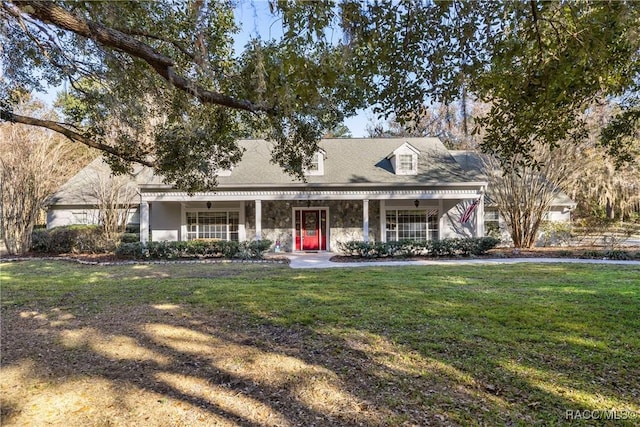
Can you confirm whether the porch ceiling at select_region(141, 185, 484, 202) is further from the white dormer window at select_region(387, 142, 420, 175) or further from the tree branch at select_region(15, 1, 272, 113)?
the tree branch at select_region(15, 1, 272, 113)

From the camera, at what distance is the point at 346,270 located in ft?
33.1

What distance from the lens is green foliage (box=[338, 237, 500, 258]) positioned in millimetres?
13156

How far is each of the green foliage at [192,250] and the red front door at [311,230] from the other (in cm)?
323

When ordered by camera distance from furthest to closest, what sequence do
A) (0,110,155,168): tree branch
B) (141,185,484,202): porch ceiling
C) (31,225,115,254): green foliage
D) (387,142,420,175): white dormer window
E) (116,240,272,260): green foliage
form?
(387,142,420,175): white dormer window
(141,185,484,202): porch ceiling
(31,225,115,254): green foliage
(116,240,272,260): green foliage
(0,110,155,168): tree branch

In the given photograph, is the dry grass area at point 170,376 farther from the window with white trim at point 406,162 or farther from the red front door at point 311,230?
the window with white trim at point 406,162

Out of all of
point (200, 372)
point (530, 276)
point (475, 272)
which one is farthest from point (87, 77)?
point (530, 276)

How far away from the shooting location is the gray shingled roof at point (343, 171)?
14.9m

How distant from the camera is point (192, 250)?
519 inches

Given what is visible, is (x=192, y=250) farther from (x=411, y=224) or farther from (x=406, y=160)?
(x=406, y=160)

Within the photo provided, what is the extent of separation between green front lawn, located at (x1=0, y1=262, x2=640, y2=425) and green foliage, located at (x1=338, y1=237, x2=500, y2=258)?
569 centimetres

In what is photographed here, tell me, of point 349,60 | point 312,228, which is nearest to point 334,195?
point 312,228

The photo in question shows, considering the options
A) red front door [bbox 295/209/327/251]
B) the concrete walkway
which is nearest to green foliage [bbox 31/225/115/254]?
red front door [bbox 295/209/327/251]

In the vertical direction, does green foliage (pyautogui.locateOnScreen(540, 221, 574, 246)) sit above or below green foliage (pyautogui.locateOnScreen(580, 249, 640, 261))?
above

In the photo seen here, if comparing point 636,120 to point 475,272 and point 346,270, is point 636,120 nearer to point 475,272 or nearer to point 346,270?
point 475,272
